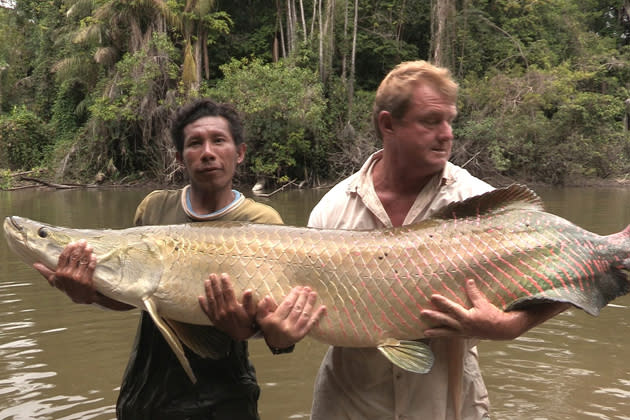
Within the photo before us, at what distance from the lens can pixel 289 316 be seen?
80.4 inches

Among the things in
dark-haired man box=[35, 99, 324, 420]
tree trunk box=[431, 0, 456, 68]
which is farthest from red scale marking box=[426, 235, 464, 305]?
tree trunk box=[431, 0, 456, 68]

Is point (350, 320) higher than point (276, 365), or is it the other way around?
point (350, 320)

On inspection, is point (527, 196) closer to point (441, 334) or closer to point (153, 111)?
point (441, 334)

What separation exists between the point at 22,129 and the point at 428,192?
98.0 ft

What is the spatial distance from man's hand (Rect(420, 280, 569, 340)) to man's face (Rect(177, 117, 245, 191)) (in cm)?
100

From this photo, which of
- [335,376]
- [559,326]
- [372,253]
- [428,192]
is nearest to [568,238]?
[428,192]

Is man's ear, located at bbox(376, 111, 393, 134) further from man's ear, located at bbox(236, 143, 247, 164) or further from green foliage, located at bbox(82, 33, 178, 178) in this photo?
green foliage, located at bbox(82, 33, 178, 178)

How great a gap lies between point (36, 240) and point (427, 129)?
5.07ft

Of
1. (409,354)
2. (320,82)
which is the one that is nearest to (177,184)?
(320,82)

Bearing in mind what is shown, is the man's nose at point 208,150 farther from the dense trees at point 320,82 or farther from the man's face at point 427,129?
the dense trees at point 320,82

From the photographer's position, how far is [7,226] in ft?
7.45

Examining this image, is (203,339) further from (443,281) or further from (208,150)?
(443,281)

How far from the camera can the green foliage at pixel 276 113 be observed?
2125 centimetres

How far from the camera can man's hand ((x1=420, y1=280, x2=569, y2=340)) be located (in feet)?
6.23
